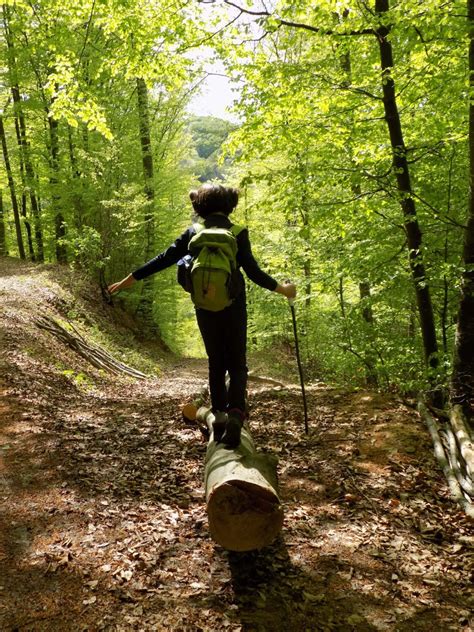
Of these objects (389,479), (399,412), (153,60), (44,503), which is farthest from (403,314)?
(44,503)

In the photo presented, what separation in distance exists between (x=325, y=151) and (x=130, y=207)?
7.54 metres

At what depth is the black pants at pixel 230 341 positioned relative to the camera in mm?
3484

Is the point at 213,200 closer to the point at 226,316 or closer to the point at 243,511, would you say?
the point at 226,316

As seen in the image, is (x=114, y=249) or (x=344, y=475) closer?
(x=344, y=475)

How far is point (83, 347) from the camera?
10.0 m

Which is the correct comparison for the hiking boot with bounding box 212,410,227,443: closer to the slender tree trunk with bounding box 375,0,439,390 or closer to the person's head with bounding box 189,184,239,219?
the person's head with bounding box 189,184,239,219

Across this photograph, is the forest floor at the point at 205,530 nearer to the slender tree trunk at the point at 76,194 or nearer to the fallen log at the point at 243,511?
the fallen log at the point at 243,511

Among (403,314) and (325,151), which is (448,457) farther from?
(403,314)

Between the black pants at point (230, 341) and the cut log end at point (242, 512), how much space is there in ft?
2.85

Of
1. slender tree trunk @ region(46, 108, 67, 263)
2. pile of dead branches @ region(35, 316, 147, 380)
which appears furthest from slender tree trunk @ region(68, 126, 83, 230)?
pile of dead branches @ region(35, 316, 147, 380)

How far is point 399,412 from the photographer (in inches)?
221

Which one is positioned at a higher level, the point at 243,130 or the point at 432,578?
the point at 243,130

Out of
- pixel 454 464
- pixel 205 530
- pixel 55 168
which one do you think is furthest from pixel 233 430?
pixel 55 168

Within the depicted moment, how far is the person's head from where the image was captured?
354 centimetres
